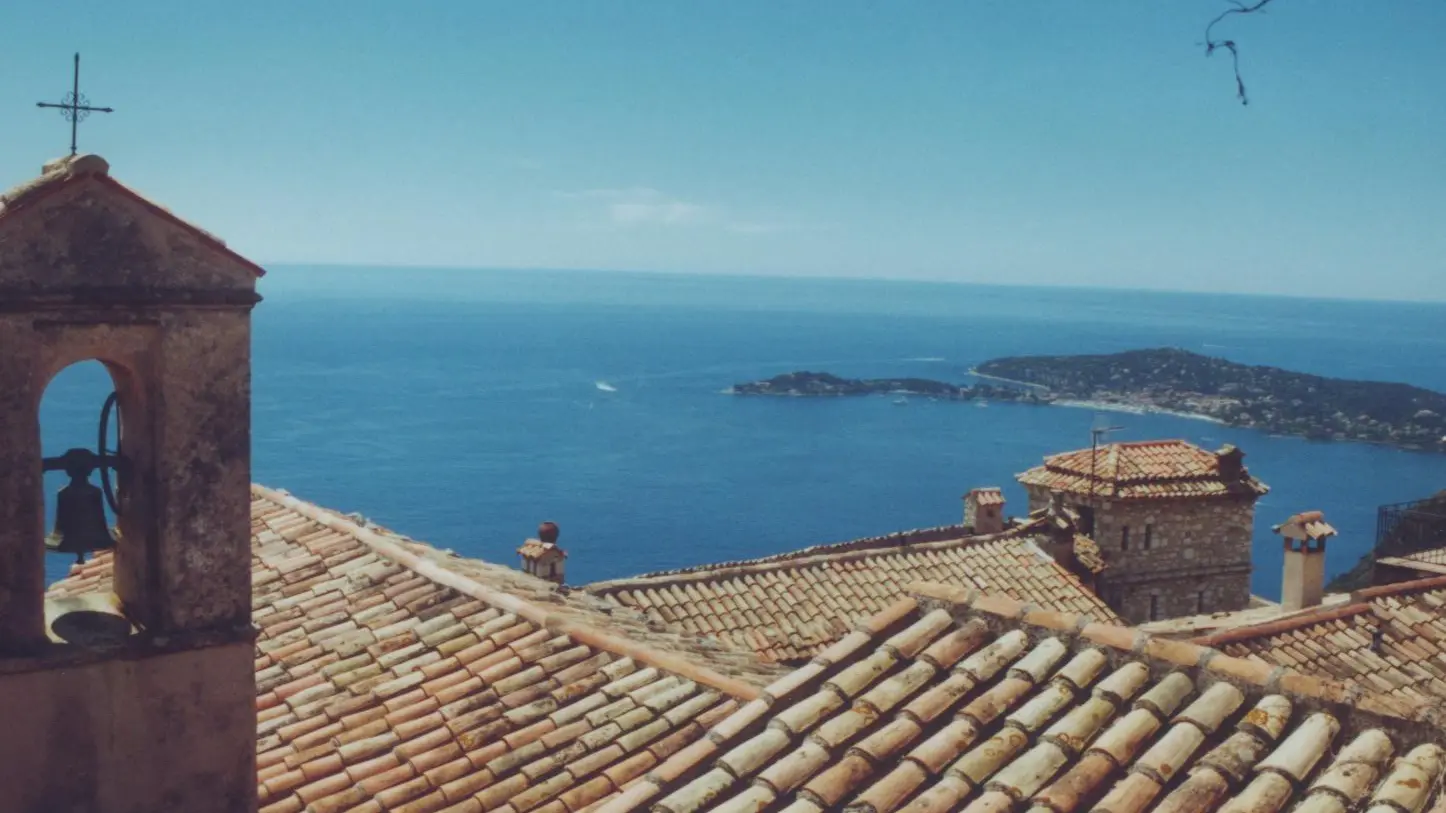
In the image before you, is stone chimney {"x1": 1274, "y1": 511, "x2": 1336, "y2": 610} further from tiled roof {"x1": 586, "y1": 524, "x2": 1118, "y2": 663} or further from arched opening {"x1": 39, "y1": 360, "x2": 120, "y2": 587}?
arched opening {"x1": 39, "y1": 360, "x2": 120, "y2": 587}

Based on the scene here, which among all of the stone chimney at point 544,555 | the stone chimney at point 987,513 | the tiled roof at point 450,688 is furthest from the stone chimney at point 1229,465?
the tiled roof at point 450,688

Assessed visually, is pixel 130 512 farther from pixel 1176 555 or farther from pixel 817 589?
pixel 1176 555

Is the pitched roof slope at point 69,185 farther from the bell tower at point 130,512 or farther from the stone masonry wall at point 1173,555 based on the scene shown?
the stone masonry wall at point 1173,555

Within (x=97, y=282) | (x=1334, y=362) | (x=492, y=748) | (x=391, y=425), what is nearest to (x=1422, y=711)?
(x=492, y=748)

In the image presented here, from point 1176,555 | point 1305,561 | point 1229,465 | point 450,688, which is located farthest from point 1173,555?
point 450,688

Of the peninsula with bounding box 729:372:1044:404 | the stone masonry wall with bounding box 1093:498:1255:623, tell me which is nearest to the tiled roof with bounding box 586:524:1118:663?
the stone masonry wall with bounding box 1093:498:1255:623
